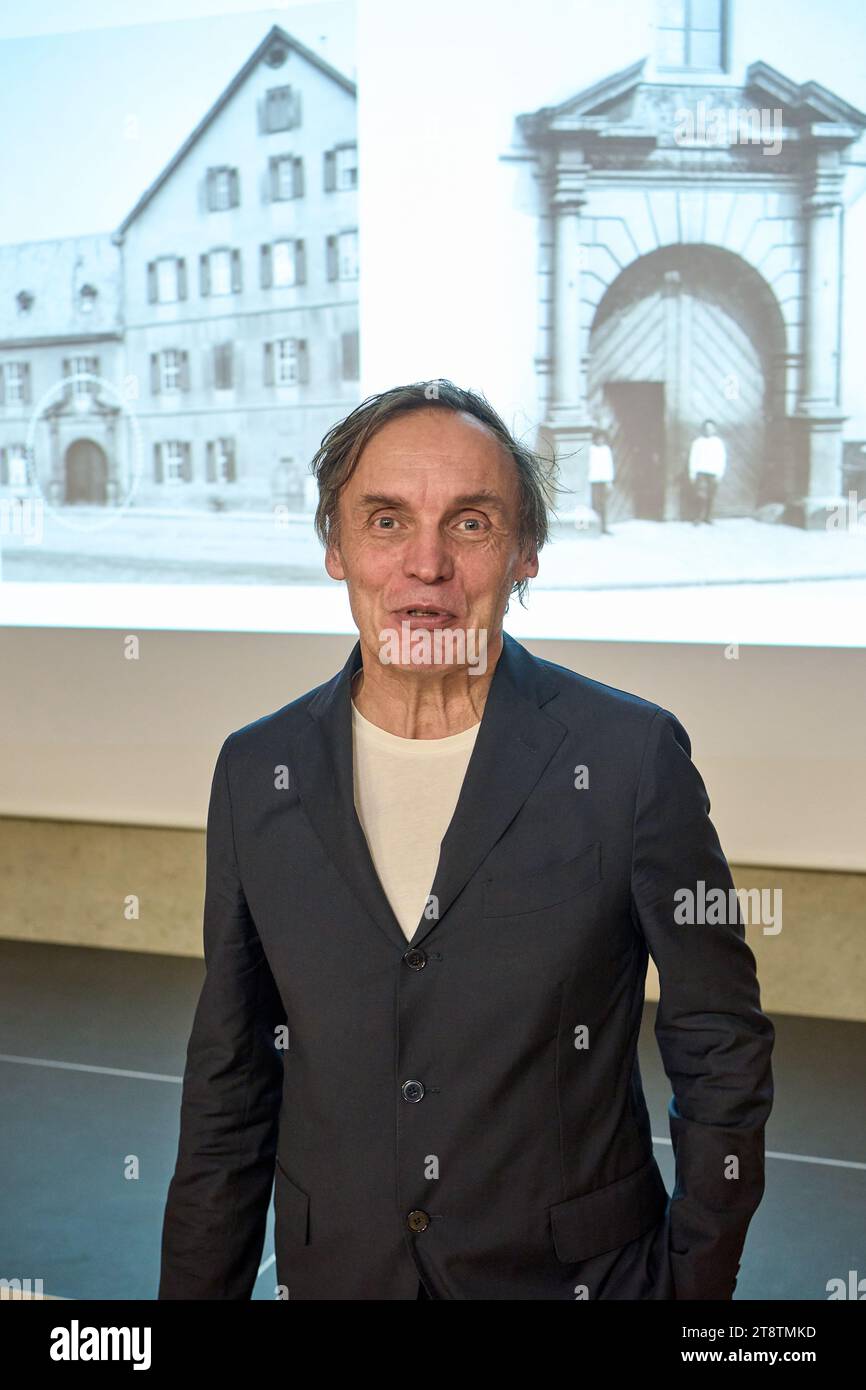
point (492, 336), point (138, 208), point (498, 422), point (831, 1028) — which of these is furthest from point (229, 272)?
point (498, 422)

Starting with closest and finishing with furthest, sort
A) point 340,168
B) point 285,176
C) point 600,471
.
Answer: point 600,471 < point 340,168 < point 285,176

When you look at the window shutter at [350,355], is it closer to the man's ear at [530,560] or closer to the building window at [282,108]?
the building window at [282,108]

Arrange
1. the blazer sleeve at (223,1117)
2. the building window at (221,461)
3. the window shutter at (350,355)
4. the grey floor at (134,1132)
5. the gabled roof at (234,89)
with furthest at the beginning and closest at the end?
1. the building window at (221,461)
2. the window shutter at (350,355)
3. the gabled roof at (234,89)
4. the grey floor at (134,1132)
5. the blazer sleeve at (223,1117)

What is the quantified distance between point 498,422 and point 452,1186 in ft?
2.45

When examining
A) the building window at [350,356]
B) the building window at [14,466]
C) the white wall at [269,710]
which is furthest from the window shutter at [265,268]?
the white wall at [269,710]

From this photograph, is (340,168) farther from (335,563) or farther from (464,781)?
(464,781)

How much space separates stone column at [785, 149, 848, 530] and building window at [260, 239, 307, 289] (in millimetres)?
1520

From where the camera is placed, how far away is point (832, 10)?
143 inches

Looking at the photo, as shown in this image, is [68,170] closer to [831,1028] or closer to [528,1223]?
[831,1028]

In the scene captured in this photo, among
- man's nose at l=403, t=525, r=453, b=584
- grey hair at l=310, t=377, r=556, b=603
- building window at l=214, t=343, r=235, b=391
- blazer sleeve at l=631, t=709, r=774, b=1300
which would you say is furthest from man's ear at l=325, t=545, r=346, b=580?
building window at l=214, t=343, r=235, b=391

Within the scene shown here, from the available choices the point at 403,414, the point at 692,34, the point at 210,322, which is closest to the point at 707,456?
the point at 692,34

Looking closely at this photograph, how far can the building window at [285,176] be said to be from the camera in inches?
167

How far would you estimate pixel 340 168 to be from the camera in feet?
13.7

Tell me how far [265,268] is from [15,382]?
1.00m
